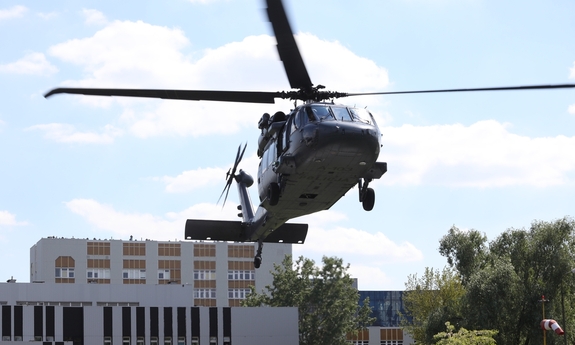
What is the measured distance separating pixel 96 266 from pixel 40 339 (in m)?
46.3

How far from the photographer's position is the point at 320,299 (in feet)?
285

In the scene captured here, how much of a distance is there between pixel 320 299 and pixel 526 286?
25.7 metres

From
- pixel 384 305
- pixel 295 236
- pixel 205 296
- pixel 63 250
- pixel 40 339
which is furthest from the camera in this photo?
pixel 384 305

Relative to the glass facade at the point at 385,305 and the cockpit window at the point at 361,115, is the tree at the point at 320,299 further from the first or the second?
the cockpit window at the point at 361,115

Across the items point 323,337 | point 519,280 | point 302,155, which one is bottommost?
point 323,337

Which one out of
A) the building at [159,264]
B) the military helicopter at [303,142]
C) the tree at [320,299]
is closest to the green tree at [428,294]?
the tree at [320,299]

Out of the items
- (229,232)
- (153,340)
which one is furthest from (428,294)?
(229,232)

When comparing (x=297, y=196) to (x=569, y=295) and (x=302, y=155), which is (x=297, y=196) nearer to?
(x=302, y=155)

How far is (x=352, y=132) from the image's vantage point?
2522 centimetres

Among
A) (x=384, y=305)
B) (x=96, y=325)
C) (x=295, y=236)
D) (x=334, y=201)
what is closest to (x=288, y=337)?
(x=96, y=325)

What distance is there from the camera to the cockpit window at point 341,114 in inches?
1017

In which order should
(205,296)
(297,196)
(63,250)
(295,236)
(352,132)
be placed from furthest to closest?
(205,296), (63,250), (295,236), (297,196), (352,132)

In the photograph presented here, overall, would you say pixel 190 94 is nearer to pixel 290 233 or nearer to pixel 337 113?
pixel 337 113

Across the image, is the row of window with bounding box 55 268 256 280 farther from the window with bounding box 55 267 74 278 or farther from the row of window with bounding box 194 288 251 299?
the row of window with bounding box 194 288 251 299
